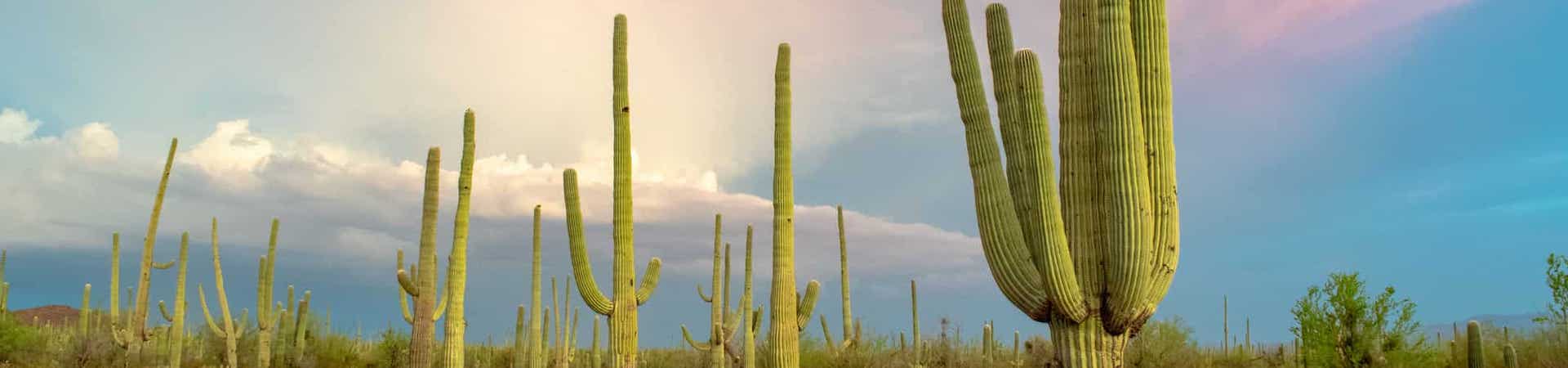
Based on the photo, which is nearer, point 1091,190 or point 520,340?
point 1091,190

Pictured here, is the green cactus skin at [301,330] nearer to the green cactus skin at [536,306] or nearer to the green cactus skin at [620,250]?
the green cactus skin at [536,306]

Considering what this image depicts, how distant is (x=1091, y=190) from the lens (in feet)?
23.6

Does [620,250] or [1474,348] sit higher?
[620,250]

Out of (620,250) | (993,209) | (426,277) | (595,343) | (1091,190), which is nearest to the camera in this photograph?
(1091,190)

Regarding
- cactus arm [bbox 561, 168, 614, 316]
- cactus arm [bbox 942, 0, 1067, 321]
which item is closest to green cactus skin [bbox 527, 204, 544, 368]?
cactus arm [bbox 561, 168, 614, 316]

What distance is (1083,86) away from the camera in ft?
24.2

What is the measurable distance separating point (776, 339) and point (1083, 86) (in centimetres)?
331

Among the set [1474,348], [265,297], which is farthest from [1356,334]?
[265,297]

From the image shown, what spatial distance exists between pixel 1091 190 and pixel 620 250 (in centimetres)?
444

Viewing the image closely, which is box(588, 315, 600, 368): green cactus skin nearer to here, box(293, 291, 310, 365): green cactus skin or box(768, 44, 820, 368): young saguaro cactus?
box(293, 291, 310, 365): green cactus skin

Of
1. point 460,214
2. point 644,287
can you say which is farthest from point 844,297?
point 460,214

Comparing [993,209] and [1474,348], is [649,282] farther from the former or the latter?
[1474,348]

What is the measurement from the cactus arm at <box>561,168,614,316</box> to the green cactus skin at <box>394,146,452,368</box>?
1.37 metres

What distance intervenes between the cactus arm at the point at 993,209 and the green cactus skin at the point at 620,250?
336 cm
